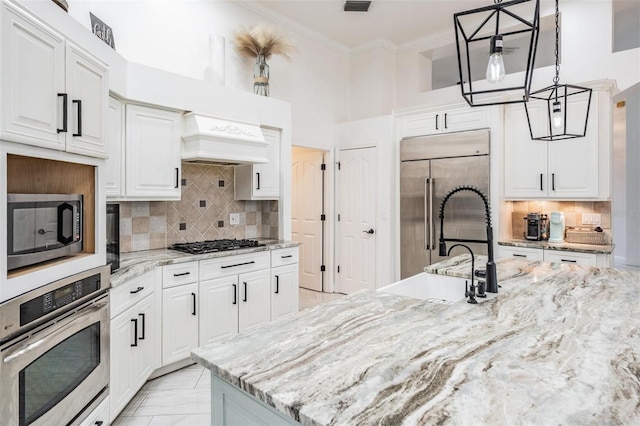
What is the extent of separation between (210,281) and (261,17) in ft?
10.2

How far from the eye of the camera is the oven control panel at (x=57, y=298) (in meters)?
1.43

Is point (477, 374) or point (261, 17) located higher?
point (261, 17)

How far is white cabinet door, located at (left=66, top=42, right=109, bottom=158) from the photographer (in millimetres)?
1701

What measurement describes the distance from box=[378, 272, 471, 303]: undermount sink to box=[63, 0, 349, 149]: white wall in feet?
9.49

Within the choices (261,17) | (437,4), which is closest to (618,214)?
(437,4)

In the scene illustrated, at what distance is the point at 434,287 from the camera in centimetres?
239

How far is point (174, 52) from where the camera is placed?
3.55m

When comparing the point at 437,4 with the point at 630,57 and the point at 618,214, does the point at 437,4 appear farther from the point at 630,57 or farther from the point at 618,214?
the point at 618,214

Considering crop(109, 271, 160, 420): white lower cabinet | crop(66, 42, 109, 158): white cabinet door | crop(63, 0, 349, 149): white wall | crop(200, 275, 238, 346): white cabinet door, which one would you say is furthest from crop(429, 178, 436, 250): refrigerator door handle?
crop(66, 42, 109, 158): white cabinet door

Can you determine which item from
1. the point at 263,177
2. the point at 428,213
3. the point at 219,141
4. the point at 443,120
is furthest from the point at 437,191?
the point at 219,141

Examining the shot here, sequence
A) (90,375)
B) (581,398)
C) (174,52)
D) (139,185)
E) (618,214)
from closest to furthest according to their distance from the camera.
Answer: (581,398) < (90,375) < (139,185) < (174,52) < (618,214)

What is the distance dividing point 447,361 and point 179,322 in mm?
2302

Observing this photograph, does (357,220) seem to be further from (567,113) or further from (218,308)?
(567,113)

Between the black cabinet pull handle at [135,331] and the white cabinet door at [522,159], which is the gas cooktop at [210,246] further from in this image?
the white cabinet door at [522,159]
